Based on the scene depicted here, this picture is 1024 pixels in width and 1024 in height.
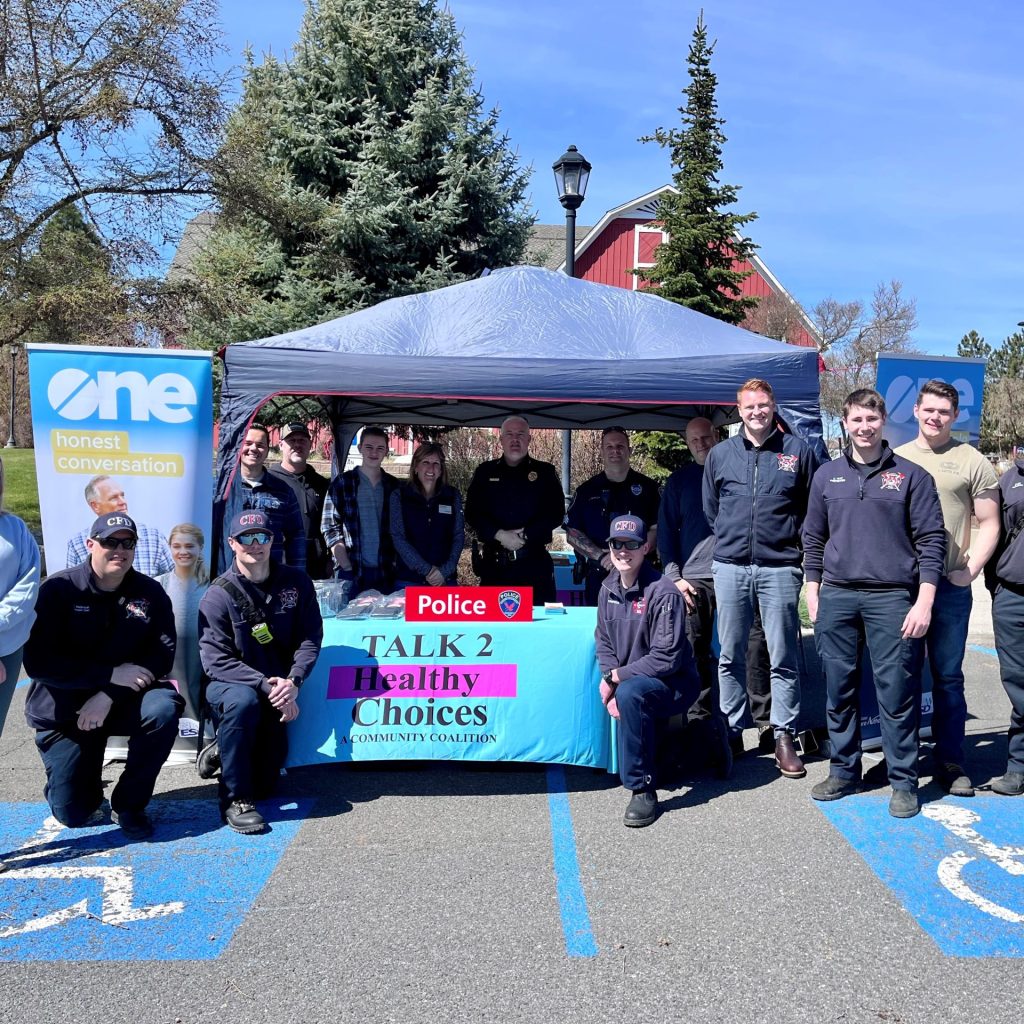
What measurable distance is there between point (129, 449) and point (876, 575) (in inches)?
148

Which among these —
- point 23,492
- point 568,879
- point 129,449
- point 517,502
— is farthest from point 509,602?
point 23,492

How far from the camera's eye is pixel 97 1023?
2.64 metres

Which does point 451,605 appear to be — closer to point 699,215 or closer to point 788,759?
point 788,759

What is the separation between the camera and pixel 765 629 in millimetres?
4797

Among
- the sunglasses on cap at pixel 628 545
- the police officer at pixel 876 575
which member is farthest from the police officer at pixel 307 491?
the police officer at pixel 876 575

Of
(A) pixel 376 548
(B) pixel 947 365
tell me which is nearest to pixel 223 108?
(A) pixel 376 548

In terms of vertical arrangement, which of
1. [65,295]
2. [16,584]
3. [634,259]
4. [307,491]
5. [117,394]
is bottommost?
[16,584]

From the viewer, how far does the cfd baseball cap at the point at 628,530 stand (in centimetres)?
436

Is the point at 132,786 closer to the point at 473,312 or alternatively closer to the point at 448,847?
the point at 448,847

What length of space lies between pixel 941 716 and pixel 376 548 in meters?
3.32

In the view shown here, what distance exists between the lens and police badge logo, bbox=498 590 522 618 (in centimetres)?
489

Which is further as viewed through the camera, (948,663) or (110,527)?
(948,663)

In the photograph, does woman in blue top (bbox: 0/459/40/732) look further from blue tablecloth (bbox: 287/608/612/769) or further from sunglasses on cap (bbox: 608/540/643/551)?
sunglasses on cap (bbox: 608/540/643/551)

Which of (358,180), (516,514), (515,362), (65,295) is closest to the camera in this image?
(515,362)
